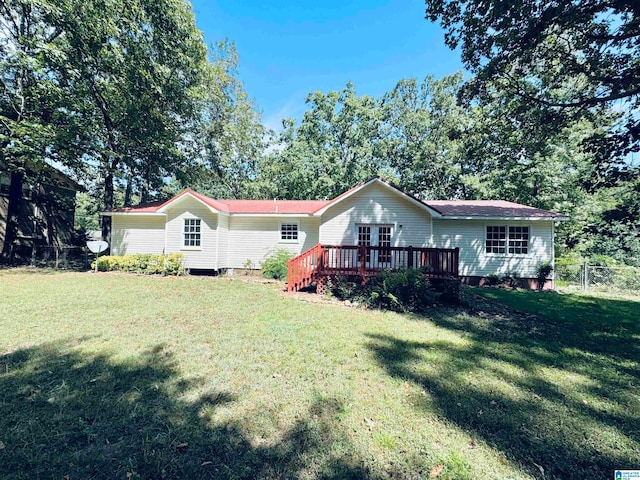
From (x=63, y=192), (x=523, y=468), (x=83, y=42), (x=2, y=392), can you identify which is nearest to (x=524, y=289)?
(x=523, y=468)

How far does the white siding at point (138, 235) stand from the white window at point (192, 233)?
2145mm

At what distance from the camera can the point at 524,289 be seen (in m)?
12.3

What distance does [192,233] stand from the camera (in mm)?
14336

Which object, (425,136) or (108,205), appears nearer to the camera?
(108,205)

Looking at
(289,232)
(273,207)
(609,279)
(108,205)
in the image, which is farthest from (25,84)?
(609,279)

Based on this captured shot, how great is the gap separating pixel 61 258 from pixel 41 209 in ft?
16.2

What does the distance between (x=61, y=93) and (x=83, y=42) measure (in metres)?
2.68

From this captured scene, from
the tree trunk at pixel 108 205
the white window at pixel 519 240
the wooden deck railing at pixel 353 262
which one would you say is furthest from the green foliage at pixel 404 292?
the tree trunk at pixel 108 205

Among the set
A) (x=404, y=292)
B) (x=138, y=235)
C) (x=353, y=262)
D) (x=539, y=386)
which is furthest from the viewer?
(x=138, y=235)

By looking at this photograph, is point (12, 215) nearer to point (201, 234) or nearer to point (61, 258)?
point (61, 258)

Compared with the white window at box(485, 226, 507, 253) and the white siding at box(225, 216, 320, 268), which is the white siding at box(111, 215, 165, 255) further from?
the white window at box(485, 226, 507, 253)

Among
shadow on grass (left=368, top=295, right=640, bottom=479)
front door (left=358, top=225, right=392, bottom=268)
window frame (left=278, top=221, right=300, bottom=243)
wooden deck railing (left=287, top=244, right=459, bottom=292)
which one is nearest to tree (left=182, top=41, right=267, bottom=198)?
window frame (left=278, top=221, right=300, bottom=243)

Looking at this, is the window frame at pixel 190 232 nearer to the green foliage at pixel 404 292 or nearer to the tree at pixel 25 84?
the tree at pixel 25 84

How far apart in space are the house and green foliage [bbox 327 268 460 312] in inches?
70.2
